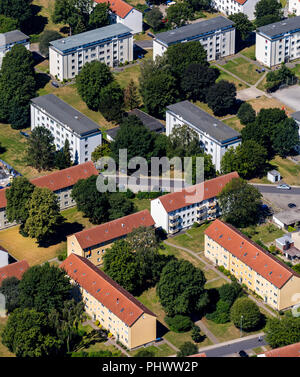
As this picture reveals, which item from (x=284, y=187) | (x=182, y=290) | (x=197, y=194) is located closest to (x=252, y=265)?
(x=182, y=290)

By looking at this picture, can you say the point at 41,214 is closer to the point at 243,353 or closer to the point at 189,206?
the point at 189,206

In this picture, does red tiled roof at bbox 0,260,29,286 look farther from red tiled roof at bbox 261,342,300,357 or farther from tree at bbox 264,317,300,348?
red tiled roof at bbox 261,342,300,357

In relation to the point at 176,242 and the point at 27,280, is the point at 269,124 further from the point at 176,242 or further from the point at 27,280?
the point at 27,280

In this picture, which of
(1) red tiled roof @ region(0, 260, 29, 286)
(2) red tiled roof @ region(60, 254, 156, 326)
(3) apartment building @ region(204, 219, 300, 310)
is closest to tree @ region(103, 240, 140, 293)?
(2) red tiled roof @ region(60, 254, 156, 326)

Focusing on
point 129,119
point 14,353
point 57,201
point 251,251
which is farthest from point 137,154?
point 14,353

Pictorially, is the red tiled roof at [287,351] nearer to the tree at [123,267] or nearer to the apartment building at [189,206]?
the tree at [123,267]
